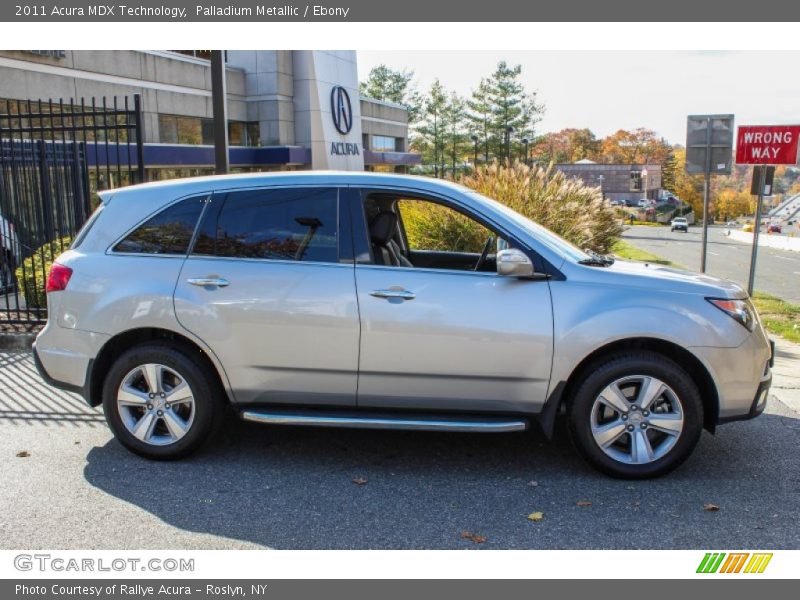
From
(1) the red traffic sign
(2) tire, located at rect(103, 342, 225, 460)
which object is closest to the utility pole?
(2) tire, located at rect(103, 342, 225, 460)

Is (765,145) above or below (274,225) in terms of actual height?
above

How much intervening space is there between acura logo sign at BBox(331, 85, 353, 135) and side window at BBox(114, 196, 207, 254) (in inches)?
1234

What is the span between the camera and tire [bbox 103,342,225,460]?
4758 millimetres

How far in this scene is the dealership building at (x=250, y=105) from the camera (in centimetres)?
2978

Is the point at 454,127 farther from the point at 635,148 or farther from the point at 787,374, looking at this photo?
the point at 635,148

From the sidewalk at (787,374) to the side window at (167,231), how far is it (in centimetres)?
504

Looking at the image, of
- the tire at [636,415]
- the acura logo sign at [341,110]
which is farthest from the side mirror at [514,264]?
the acura logo sign at [341,110]

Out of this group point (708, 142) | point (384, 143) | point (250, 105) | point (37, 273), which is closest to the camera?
point (37, 273)

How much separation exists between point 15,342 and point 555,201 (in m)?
7.47

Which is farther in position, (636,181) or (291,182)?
(636,181)

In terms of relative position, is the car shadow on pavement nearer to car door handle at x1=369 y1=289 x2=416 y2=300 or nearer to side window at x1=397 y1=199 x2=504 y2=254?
car door handle at x1=369 y1=289 x2=416 y2=300

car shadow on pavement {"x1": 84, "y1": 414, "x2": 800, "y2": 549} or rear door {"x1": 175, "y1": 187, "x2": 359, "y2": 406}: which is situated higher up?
rear door {"x1": 175, "y1": 187, "x2": 359, "y2": 406}

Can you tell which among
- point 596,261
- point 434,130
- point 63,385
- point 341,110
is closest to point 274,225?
point 63,385

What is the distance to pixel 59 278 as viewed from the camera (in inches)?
194
